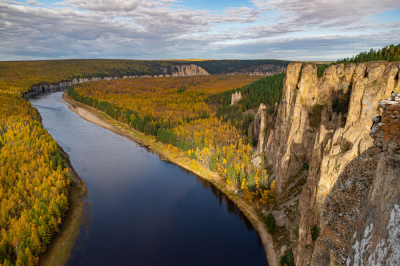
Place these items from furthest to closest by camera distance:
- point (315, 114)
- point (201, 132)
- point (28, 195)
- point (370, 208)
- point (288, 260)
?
point (201, 132)
point (28, 195)
point (315, 114)
point (288, 260)
point (370, 208)

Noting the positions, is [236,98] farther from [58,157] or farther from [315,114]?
[58,157]

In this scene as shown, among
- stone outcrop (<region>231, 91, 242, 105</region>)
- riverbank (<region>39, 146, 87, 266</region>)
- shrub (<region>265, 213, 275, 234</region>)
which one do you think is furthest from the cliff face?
stone outcrop (<region>231, 91, 242, 105</region>)

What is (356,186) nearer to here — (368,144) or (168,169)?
(368,144)

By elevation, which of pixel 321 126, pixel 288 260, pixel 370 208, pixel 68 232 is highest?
pixel 370 208

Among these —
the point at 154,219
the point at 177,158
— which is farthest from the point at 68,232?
the point at 177,158

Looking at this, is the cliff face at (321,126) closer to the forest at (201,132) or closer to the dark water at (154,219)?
the forest at (201,132)

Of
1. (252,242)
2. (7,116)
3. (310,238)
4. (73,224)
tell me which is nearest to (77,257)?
(73,224)
